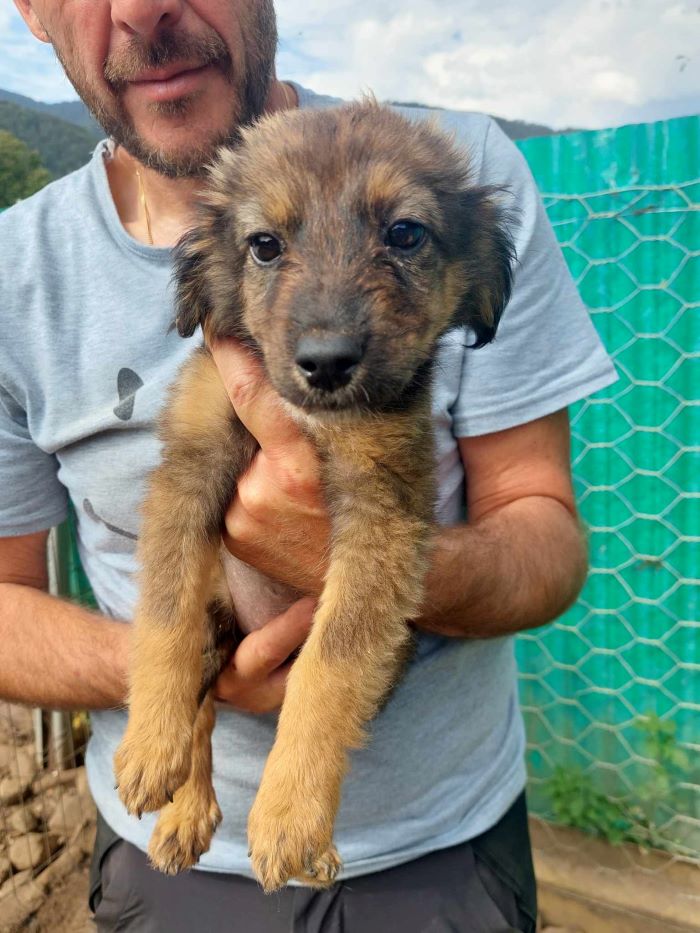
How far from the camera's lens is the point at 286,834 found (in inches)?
54.5

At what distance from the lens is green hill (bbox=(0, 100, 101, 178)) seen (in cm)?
266

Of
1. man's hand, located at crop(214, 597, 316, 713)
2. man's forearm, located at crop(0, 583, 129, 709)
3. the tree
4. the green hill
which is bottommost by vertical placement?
man's forearm, located at crop(0, 583, 129, 709)

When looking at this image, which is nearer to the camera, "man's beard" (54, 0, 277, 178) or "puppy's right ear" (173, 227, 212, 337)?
"puppy's right ear" (173, 227, 212, 337)

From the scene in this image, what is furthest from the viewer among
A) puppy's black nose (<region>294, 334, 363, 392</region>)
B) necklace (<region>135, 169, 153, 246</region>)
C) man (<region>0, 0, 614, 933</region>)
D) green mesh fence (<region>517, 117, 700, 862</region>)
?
green mesh fence (<region>517, 117, 700, 862</region>)

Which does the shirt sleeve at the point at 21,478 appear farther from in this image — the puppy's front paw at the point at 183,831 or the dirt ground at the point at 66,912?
the dirt ground at the point at 66,912

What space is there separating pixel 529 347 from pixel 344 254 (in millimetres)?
727

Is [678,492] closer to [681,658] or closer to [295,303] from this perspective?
[681,658]

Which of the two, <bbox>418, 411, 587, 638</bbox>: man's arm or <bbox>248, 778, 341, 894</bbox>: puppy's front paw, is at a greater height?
<bbox>418, 411, 587, 638</bbox>: man's arm

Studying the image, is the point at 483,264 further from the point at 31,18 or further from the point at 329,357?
the point at 31,18

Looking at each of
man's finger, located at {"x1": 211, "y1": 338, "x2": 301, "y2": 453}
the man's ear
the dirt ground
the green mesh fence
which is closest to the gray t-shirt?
man's finger, located at {"x1": 211, "y1": 338, "x2": 301, "y2": 453}

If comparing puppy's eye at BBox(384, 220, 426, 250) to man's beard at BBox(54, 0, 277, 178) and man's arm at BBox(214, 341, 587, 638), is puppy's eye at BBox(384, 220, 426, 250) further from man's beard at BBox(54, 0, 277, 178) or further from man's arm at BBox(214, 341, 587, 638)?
man's beard at BBox(54, 0, 277, 178)

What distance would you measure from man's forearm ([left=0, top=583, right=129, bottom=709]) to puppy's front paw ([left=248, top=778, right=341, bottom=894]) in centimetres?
65

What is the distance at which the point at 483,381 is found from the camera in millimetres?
1954

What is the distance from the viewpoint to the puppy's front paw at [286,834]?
4.48ft
